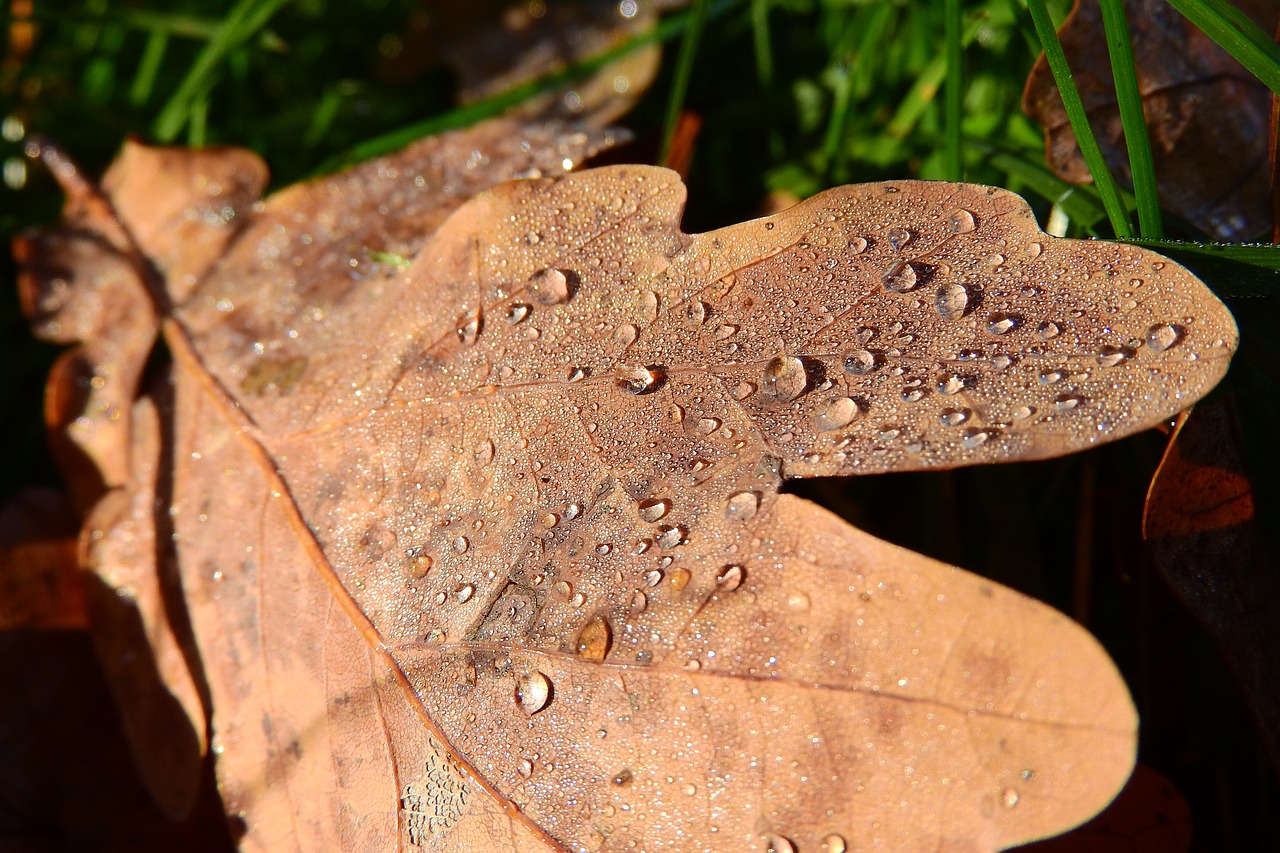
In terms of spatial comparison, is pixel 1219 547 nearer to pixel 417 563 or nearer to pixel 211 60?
pixel 417 563

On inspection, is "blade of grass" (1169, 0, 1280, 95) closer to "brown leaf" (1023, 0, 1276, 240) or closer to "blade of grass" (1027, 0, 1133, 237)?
"blade of grass" (1027, 0, 1133, 237)

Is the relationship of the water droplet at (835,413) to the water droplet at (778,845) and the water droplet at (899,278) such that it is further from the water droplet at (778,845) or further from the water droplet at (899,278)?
the water droplet at (778,845)

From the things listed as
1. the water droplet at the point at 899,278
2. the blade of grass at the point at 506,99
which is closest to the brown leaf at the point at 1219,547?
the water droplet at the point at 899,278

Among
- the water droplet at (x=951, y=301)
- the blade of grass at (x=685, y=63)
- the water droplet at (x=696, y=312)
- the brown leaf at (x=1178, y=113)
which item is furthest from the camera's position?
the blade of grass at (x=685, y=63)

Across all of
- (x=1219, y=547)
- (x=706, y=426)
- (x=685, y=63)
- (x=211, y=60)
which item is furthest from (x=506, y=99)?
(x=1219, y=547)

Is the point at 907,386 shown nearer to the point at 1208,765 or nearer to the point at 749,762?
the point at 749,762

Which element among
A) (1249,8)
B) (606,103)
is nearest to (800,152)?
(606,103)
